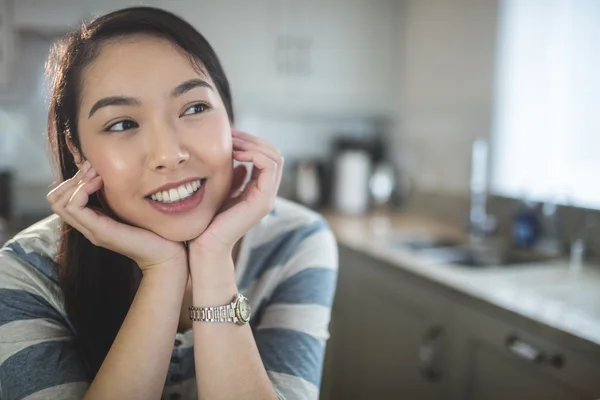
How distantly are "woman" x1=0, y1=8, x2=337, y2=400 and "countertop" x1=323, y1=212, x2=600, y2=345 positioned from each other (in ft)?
2.06

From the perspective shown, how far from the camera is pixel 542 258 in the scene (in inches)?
70.4

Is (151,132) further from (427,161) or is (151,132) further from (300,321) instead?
(427,161)

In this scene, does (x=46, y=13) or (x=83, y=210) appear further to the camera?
(x=46, y=13)

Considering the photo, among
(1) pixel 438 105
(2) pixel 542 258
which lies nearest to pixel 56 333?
(2) pixel 542 258

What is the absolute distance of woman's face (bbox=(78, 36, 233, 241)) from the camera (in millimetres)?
667

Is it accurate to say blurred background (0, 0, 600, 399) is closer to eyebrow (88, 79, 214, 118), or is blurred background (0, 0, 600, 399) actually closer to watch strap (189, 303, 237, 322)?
eyebrow (88, 79, 214, 118)

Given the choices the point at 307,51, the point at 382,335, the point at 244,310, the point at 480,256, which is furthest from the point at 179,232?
the point at 307,51

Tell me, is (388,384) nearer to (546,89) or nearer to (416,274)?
(416,274)

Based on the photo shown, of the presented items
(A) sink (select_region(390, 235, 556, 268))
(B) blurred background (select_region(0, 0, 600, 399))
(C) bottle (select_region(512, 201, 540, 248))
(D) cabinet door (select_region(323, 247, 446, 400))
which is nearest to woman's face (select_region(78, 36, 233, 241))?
(B) blurred background (select_region(0, 0, 600, 399))

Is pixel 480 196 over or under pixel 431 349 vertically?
over

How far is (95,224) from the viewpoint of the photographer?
0.72 m

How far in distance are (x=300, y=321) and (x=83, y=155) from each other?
430 mm

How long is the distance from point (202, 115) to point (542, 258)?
149 cm

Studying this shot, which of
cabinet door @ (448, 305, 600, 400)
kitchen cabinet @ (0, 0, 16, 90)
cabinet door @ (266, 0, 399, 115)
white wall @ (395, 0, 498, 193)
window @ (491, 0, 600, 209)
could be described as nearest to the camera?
cabinet door @ (448, 305, 600, 400)
